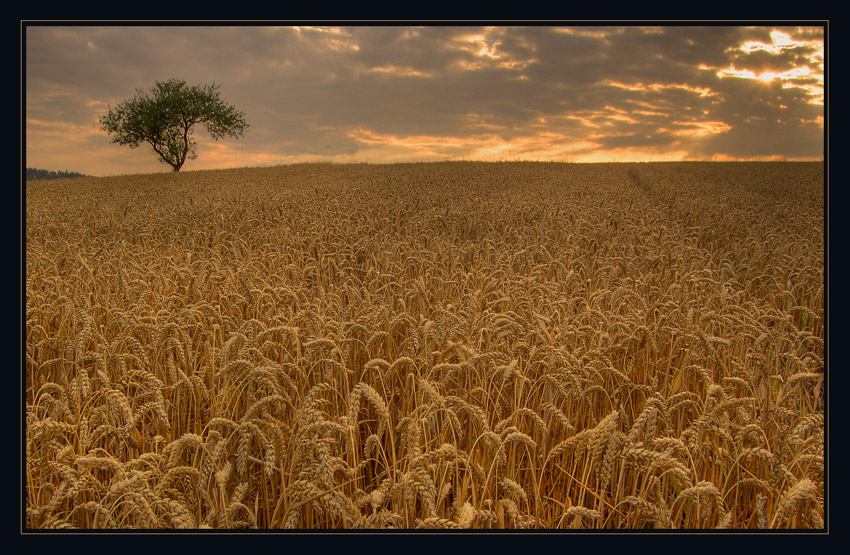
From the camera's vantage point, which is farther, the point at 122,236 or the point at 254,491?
the point at 122,236

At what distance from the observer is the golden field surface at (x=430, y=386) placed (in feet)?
6.49

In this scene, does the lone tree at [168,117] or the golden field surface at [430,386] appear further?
the lone tree at [168,117]

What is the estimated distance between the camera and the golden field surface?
198 cm

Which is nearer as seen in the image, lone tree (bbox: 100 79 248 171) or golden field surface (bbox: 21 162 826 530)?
golden field surface (bbox: 21 162 826 530)

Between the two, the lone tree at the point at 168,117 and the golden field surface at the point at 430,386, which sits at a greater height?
the lone tree at the point at 168,117

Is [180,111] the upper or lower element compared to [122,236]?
upper

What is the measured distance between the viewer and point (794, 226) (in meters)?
7.93

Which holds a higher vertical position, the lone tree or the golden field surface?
the lone tree

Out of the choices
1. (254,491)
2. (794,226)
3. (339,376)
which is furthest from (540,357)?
(794,226)

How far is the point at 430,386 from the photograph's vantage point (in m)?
2.10

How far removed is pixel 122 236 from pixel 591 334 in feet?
25.7

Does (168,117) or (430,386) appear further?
(168,117)
